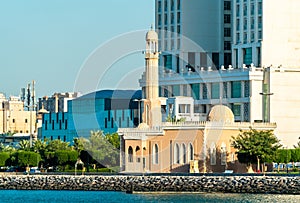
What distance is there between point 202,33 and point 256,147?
132ft

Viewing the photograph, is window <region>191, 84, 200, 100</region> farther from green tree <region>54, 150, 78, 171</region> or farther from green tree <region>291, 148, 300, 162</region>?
green tree <region>291, 148, 300, 162</region>

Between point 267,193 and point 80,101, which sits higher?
point 80,101

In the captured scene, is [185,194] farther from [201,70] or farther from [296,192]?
[201,70]

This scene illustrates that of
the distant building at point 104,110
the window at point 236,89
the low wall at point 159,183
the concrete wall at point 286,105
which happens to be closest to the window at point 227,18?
the window at point 236,89

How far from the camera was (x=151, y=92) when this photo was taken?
431ft

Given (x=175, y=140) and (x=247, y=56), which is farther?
(x=247, y=56)

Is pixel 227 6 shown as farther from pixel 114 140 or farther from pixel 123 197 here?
pixel 123 197

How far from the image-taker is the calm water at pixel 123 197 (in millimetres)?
94562

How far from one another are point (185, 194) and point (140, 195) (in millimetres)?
4352

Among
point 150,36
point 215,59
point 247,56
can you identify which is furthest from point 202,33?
point 150,36

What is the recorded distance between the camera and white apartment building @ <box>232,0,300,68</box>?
146m

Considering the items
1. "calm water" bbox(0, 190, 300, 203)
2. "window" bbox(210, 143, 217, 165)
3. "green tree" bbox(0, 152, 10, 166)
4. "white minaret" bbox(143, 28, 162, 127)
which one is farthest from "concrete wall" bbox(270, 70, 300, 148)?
"calm water" bbox(0, 190, 300, 203)

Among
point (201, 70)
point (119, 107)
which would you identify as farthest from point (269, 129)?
point (119, 107)

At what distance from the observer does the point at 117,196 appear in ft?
332
